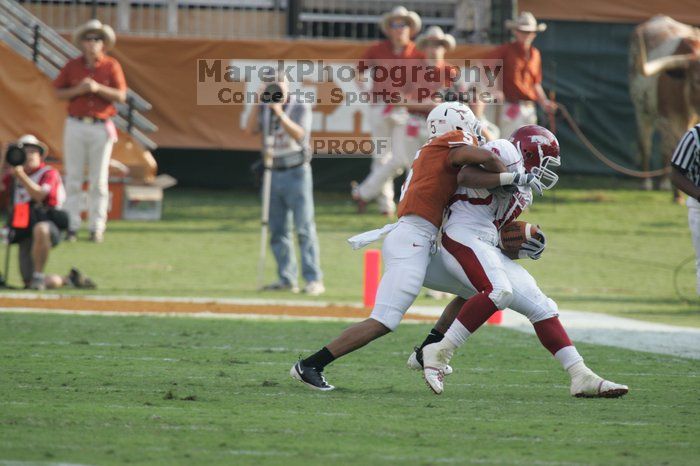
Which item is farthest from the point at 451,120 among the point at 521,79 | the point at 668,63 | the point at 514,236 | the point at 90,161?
the point at 668,63

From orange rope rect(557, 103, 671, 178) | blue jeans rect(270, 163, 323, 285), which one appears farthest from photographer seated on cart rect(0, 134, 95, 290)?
orange rope rect(557, 103, 671, 178)

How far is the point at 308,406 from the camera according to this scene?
7.00m

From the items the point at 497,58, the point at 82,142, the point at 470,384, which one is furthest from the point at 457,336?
the point at 497,58

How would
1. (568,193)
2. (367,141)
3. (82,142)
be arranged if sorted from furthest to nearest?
(568,193) < (367,141) < (82,142)

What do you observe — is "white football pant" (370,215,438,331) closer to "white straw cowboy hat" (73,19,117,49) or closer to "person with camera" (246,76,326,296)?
"person with camera" (246,76,326,296)

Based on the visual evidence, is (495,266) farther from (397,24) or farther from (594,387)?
(397,24)

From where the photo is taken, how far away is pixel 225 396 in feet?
23.9

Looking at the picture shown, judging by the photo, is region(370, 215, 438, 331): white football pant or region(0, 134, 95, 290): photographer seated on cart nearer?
region(370, 215, 438, 331): white football pant

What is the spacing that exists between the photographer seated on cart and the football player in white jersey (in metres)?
6.53

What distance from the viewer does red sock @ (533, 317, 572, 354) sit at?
7566 mm

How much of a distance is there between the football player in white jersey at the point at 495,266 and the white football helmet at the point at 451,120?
156 millimetres

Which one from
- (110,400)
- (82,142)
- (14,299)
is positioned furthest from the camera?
(82,142)

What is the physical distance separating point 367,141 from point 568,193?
3.42 metres

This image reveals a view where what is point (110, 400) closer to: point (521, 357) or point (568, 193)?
point (521, 357)
